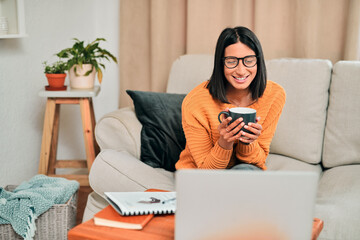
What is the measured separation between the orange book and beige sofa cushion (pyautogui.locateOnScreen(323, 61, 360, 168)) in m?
1.14

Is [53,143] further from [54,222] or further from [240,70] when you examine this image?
[240,70]

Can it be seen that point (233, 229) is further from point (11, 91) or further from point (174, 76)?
point (11, 91)

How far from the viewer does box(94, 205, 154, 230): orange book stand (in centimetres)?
106

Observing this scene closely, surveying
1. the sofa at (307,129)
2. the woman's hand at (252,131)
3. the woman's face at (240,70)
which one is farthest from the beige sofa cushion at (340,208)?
the woman's face at (240,70)

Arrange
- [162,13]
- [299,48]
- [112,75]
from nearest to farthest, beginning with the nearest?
[299,48] → [162,13] → [112,75]

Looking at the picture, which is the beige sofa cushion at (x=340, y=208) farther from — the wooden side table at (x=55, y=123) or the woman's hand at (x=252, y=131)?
the wooden side table at (x=55, y=123)

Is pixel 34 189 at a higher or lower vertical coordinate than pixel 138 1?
lower

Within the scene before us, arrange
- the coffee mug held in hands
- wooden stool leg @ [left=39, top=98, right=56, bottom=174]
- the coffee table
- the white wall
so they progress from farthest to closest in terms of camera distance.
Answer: wooden stool leg @ [left=39, top=98, right=56, bottom=174] < the white wall < the coffee mug held in hands < the coffee table

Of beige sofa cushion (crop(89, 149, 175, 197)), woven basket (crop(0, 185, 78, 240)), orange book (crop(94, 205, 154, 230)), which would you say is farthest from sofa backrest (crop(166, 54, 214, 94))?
orange book (crop(94, 205, 154, 230))

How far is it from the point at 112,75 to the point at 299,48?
125 centimetres

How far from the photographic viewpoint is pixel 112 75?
2896 mm

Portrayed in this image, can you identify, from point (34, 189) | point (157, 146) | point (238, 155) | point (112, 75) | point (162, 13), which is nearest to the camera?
point (238, 155)

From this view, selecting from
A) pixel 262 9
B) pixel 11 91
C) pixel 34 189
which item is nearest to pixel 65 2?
pixel 11 91

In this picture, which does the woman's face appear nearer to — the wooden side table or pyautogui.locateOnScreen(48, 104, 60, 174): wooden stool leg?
the wooden side table
